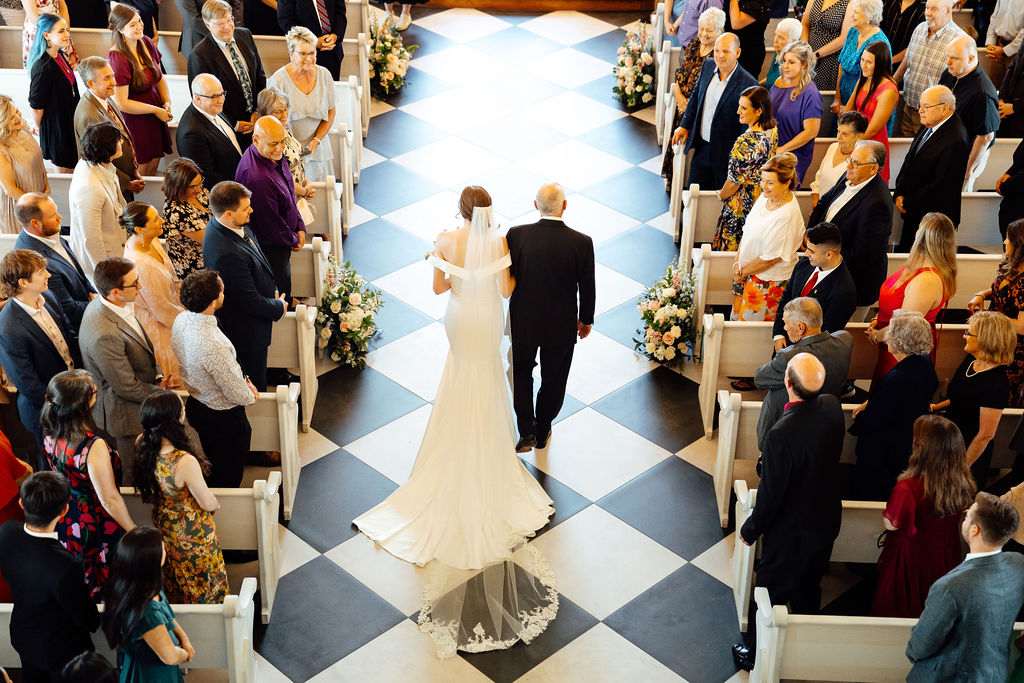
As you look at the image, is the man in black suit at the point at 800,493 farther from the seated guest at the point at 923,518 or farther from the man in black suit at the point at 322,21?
the man in black suit at the point at 322,21

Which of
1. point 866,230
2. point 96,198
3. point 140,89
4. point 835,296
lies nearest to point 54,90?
point 140,89

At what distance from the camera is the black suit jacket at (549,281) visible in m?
5.27

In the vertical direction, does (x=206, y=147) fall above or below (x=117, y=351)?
above

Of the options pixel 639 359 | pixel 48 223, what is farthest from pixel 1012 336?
pixel 48 223

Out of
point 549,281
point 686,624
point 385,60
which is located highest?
point 549,281

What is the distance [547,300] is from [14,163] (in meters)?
3.00

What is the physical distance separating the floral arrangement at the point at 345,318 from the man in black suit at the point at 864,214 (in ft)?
9.17

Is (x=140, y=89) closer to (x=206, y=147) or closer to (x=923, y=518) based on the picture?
(x=206, y=147)

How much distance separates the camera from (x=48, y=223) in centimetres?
501

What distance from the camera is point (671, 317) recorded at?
6535 mm

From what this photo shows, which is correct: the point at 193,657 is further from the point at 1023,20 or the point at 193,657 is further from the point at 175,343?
the point at 1023,20

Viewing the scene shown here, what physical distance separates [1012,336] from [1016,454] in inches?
40.3

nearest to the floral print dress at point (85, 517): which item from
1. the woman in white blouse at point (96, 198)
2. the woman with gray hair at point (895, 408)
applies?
the woman in white blouse at point (96, 198)

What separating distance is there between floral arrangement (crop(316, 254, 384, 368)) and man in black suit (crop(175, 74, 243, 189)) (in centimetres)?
89
